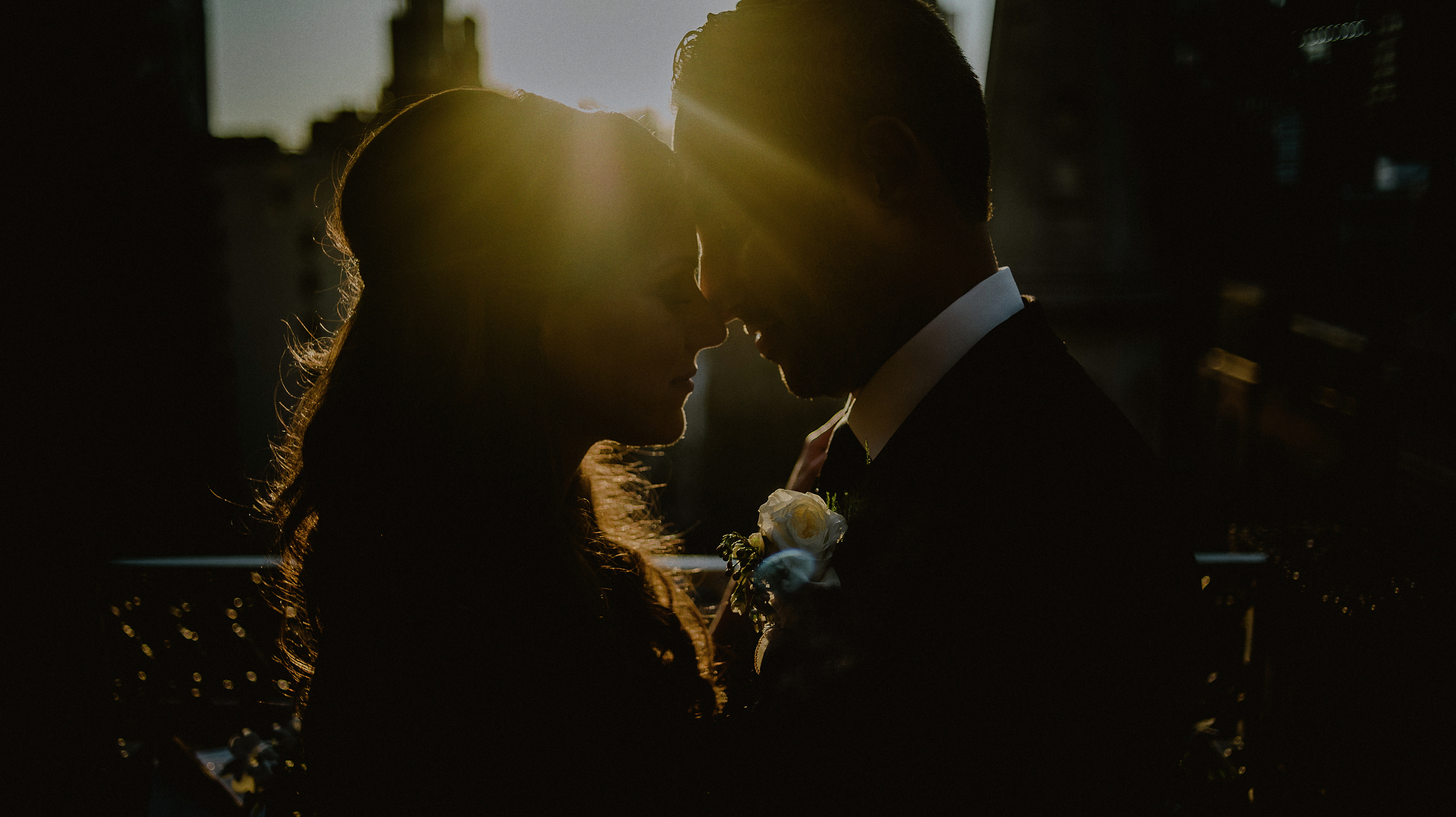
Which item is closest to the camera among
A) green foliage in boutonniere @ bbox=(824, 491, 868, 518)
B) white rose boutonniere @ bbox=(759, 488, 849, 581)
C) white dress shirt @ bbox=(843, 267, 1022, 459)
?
white rose boutonniere @ bbox=(759, 488, 849, 581)

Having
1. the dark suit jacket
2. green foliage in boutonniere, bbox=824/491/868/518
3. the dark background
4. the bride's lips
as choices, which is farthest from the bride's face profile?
the dark background

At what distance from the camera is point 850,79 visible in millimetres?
1914

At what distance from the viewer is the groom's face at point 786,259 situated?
6.57 ft

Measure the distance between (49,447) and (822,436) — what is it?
305 centimetres

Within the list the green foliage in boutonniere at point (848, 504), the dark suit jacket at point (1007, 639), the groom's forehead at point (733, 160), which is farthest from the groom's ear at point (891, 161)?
the green foliage in boutonniere at point (848, 504)

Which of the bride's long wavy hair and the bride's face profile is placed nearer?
the bride's long wavy hair

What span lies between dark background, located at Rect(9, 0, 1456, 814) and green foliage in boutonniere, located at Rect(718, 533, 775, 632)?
1.31 ft

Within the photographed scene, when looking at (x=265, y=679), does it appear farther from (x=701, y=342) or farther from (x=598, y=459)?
(x=701, y=342)

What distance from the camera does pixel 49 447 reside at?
122 inches

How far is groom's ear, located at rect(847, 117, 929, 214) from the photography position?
6.20 ft

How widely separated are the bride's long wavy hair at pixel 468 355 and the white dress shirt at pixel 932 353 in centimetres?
68

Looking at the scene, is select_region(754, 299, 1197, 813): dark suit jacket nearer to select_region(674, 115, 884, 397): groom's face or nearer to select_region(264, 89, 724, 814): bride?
select_region(264, 89, 724, 814): bride

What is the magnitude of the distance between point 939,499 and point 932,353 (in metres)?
0.39

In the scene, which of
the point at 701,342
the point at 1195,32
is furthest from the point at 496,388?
the point at 1195,32
